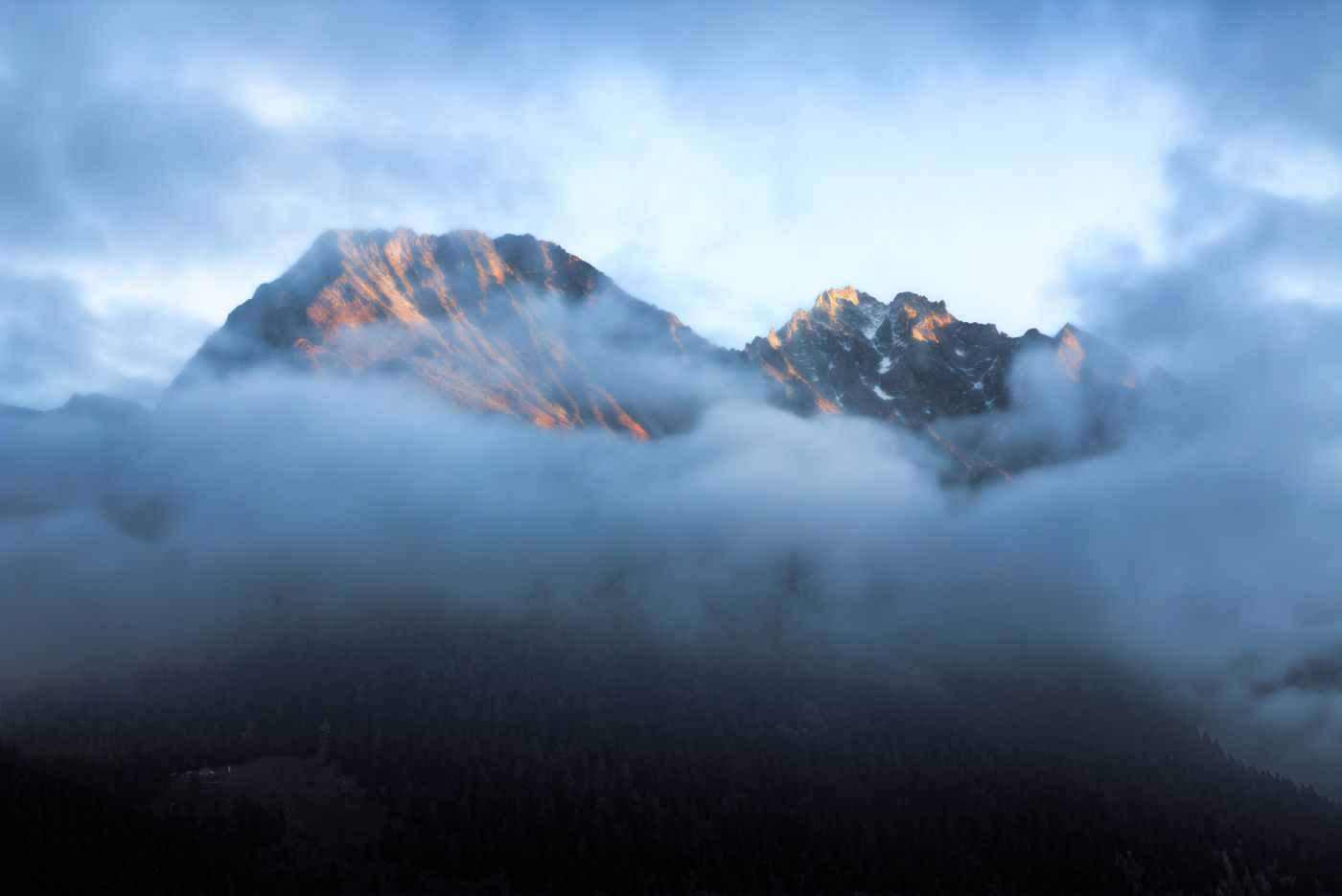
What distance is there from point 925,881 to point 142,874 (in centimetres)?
13962

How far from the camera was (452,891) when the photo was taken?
18050cm

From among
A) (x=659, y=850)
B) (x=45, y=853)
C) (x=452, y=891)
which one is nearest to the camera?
(x=45, y=853)

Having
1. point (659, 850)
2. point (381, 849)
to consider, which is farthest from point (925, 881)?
point (381, 849)

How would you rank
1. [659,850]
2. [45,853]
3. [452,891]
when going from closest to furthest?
[45,853]
[452,891]
[659,850]

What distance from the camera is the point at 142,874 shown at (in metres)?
164

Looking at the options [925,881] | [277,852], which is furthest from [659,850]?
[277,852]

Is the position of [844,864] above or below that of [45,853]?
above

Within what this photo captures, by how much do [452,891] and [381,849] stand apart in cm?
1917

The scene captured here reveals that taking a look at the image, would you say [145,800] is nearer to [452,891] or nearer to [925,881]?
[452,891]

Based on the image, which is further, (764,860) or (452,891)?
(764,860)

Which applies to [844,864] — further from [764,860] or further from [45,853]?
[45,853]

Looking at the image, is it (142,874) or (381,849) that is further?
(381,849)

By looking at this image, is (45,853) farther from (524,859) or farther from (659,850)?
(659,850)

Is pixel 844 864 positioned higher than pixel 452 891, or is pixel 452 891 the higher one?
pixel 844 864
